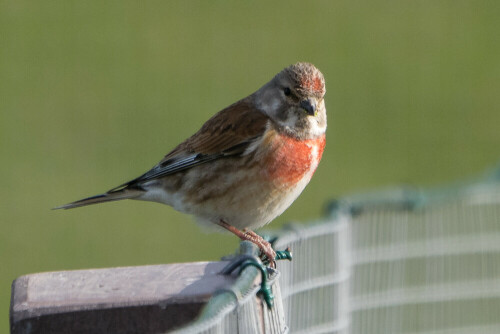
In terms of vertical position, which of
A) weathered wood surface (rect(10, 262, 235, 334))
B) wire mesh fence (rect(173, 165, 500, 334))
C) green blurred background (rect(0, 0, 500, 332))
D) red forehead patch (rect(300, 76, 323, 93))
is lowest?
weathered wood surface (rect(10, 262, 235, 334))

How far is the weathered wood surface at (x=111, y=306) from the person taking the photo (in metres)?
3.47

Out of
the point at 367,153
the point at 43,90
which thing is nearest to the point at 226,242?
the point at 367,153

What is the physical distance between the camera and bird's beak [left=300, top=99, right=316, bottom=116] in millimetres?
5441

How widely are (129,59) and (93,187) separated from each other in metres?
3.18

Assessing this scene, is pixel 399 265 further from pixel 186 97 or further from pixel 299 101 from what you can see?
pixel 186 97

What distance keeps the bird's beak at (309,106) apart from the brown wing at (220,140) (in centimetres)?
22

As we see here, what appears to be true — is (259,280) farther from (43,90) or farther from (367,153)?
(43,90)

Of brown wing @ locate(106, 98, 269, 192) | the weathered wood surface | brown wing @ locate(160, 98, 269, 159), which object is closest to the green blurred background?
brown wing @ locate(106, 98, 269, 192)

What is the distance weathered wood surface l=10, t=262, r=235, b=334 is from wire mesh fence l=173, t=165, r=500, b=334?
35.3 inches

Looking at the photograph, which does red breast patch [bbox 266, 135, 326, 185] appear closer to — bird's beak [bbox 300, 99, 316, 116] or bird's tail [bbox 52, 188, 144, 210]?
bird's beak [bbox 300, 99, 316, 116]

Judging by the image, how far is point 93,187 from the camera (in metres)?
12.1

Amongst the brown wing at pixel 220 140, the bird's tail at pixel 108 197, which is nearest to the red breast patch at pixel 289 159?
the brown wing at pixel 220 140

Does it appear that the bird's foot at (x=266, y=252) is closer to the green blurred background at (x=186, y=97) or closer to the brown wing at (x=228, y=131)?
the brown wing at (x=228, y=131)

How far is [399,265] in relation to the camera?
6066 mm
